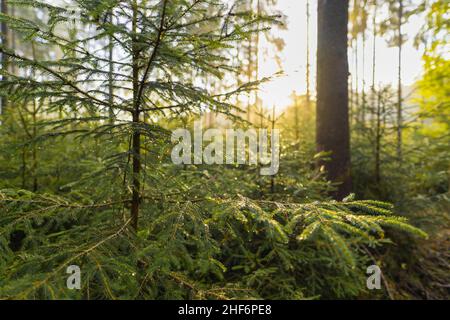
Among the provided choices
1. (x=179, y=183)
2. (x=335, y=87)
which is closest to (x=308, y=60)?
(x=335, y=87)

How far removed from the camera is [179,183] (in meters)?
2.61

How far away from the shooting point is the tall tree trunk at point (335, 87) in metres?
4.92

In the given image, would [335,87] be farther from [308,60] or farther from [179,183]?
[308,60]

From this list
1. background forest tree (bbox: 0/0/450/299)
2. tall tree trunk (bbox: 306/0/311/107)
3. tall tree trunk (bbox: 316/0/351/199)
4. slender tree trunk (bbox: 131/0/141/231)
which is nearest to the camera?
background forest tree (bbox: 0/0/450/299)

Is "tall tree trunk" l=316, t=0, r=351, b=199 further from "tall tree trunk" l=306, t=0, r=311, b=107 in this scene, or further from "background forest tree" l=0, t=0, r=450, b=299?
"tall tree trunk" l=306, t=0, r=311, b=107

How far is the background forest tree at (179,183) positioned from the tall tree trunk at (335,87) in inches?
0.8

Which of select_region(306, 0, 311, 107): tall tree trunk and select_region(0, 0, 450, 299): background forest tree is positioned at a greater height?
select_region(306, 0, 311, 107): tall tree trunk

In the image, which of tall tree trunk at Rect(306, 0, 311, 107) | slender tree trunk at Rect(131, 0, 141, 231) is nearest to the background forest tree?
slender tree trunk at Rect(131, 0, 141, 231)

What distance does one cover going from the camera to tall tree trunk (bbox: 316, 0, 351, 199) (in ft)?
16.1

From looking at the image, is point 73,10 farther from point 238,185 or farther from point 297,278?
point 297,278

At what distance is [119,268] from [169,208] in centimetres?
71

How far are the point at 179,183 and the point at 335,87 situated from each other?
11.9 feet

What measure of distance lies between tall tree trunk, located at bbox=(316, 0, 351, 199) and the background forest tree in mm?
20
